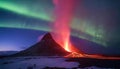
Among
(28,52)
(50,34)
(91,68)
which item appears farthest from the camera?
(50,34)

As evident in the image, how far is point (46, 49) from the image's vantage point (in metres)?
172

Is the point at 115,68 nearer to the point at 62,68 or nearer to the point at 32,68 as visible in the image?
the point at 62,68

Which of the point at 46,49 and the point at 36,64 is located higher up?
the point at 46,49

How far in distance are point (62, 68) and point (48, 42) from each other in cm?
11688

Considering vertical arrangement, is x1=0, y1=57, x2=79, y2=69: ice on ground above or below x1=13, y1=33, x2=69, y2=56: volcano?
below

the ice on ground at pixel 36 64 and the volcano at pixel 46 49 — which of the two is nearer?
the ice on ground at pixel 36 64

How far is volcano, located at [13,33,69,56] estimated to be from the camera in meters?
159

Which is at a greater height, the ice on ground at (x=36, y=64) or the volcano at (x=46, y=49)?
the volcano at (x=46, y=49)

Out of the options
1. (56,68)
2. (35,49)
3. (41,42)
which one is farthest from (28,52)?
(56,68)

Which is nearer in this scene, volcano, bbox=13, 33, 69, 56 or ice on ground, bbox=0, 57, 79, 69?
ice on ground, bbox=0, 57, 79, 69

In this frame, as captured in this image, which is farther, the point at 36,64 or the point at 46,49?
the point at 46,49

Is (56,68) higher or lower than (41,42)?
lower

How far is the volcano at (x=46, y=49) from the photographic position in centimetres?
15882

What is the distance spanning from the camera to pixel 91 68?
65.0m
